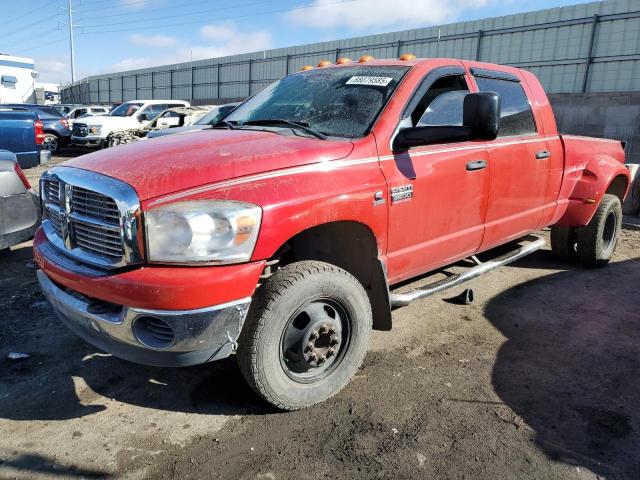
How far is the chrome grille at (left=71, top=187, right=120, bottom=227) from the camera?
2449 mm

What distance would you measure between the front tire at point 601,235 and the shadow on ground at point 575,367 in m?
0.33

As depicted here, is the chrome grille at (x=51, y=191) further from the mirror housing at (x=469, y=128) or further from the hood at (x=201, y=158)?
the mirror housing at (x=469, y=128)

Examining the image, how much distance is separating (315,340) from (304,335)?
0.11 metres

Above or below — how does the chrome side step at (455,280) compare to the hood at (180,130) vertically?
below

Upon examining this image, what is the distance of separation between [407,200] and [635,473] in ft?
5.98

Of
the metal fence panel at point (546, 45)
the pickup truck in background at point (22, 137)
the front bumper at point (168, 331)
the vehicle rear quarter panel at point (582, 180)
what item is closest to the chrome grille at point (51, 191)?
the front bumper at point (168, 331)

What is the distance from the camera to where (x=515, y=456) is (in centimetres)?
255

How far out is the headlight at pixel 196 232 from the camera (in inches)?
92.7

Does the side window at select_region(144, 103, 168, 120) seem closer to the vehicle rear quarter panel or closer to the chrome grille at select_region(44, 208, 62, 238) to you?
the vehicle rear quarter panel

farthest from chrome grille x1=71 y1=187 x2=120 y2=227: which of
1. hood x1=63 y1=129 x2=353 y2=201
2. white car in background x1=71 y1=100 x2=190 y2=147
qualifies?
white car in background x1=71 y1=100 x2=190 y2=147

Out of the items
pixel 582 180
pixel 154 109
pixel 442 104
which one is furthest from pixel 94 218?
pixel 154 109

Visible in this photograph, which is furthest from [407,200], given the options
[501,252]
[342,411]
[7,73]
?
[7,73]

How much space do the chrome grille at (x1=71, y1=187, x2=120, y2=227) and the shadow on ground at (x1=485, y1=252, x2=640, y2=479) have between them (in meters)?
2.42

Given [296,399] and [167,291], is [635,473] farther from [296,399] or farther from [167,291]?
[167,291]
